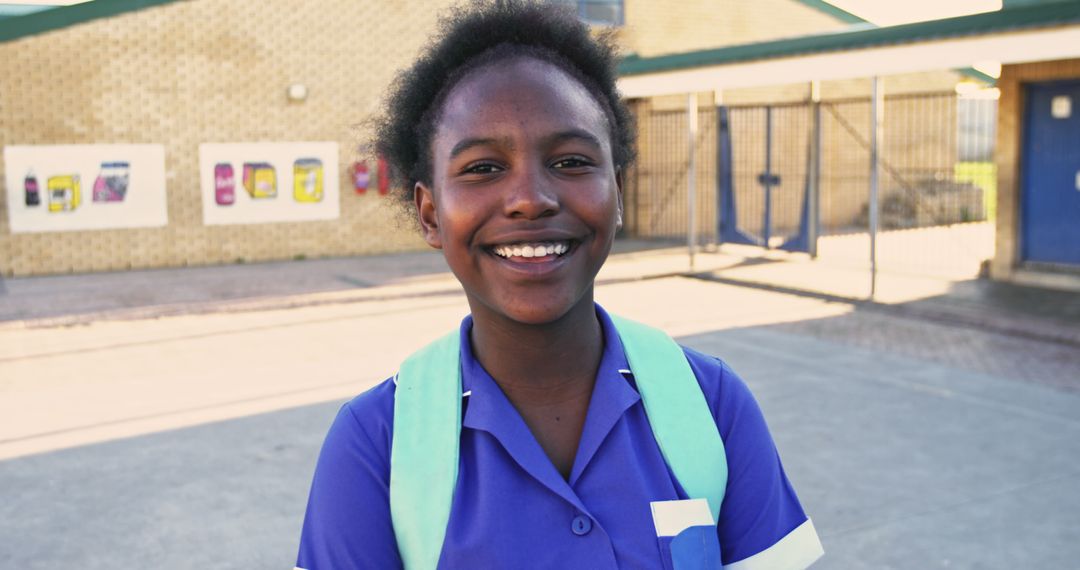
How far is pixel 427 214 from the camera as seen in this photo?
1.98 metres

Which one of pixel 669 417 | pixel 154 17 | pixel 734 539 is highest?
pixel 154 17

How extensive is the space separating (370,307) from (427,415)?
11505mm

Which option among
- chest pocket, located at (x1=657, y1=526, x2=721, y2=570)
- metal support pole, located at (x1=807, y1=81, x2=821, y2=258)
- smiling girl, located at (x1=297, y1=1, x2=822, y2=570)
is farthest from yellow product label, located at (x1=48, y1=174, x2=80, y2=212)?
chest pocket, located at (x1=657, y1=526, x2=721, y2=570)

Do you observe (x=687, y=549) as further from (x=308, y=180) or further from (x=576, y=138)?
(x=308, y=180)

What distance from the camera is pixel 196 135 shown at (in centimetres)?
1739

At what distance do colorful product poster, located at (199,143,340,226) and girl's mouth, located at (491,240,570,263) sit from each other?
54.7ft

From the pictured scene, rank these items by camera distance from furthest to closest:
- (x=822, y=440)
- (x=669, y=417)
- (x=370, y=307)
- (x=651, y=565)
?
(x=370, y=307)
(x=822, y=440)
(x=669, y=417)
(x=651, y=565)

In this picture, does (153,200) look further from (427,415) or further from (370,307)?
(427,415)

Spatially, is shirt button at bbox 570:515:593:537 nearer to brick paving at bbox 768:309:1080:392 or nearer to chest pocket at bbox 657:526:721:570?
chest pocket at bbox 657:526:721:570

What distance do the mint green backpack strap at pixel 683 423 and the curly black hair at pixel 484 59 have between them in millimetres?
387

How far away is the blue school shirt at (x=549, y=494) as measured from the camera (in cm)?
163

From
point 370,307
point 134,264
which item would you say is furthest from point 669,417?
point 134,264

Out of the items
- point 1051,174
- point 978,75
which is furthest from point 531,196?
point 978,75

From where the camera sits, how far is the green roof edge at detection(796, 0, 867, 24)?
23.6m
